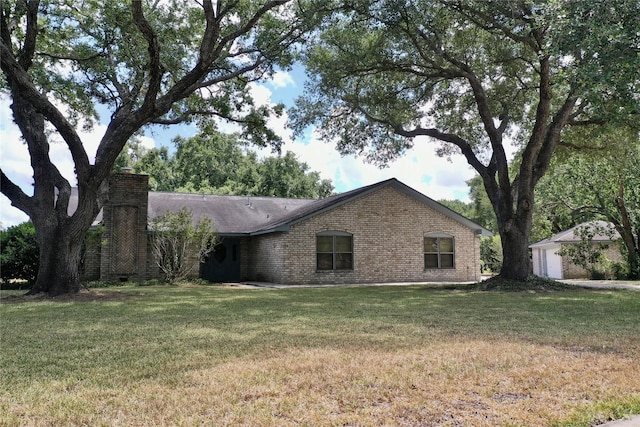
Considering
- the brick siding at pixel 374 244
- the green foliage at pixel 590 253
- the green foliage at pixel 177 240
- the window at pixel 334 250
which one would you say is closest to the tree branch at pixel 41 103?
the green foliage at pixel 177 240

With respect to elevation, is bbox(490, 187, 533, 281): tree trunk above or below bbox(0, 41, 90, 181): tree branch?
below

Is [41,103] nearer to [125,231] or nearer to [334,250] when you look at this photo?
[125,231]

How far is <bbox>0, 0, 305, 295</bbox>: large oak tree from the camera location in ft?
42.4

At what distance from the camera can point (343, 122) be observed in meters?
18.7

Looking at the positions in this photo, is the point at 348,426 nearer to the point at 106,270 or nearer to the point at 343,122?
the point at 343,122

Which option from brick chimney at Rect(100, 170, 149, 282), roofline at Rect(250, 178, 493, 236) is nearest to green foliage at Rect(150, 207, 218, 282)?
brick chimney at Rect(100, 170, 149, 282)

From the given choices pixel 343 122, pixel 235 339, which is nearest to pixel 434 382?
pixel 235 339

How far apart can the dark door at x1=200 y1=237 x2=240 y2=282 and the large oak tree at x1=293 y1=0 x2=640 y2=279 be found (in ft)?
25.2

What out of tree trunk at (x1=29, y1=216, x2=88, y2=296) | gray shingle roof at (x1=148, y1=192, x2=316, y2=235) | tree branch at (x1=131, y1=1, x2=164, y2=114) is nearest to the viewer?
tree branch at (x1=131, y1=1, x2=164, y2=114)

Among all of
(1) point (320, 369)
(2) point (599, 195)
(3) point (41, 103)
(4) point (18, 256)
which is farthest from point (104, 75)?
(2) point (599, 195)

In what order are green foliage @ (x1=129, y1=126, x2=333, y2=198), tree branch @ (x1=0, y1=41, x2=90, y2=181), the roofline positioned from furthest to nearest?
1. green foliage @ (x1=129, y1=126, x2=333, y2=198)
2. the roofline
3. tree branch @ (x1=0, y1=41, x2=90, y2=181)

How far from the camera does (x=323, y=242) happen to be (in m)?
20.2

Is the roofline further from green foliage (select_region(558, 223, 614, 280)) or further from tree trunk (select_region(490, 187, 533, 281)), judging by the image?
green foliage (select_region(558, 223, 614, 280))

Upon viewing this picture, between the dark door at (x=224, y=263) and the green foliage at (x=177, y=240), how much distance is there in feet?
8.20
